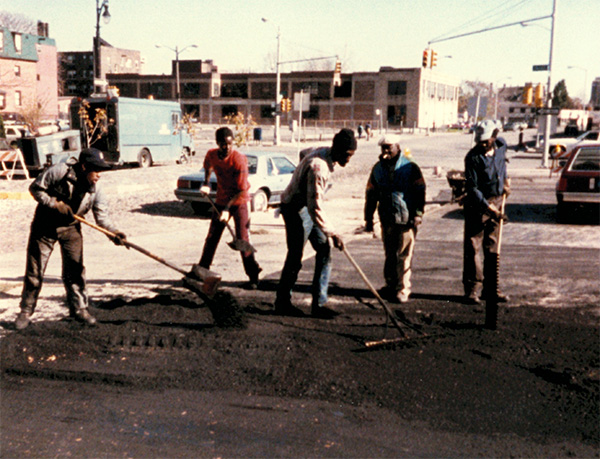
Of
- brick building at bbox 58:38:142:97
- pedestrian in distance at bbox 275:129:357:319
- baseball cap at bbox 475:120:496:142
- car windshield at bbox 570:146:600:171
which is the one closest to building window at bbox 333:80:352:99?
brick building at bbox 58:38:142:97

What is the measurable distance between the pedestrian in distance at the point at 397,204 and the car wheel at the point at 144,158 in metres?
19.9

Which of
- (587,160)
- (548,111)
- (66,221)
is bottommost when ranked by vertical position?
(66,221)

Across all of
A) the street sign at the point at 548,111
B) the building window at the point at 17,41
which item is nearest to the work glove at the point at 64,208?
the street sign at the point at 548,111

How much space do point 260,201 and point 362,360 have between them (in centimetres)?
942

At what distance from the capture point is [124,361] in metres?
5.32

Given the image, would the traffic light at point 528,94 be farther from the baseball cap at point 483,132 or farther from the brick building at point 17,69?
the brick building at point 17,69

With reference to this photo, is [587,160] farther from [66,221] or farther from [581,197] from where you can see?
[66,221]

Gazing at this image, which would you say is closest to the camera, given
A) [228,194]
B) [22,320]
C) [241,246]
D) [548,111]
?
[22,320]

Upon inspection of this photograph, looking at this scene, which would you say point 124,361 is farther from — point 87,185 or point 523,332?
point 523,332

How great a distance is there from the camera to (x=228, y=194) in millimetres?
7707

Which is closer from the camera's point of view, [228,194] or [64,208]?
[64,208]

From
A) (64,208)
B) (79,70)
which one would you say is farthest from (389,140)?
(79,70)

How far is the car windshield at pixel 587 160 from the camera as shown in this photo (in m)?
13.4

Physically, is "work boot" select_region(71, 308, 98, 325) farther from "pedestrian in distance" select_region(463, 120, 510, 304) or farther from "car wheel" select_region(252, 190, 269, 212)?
"car wheel" select_region(252, 190, 269, 212)
